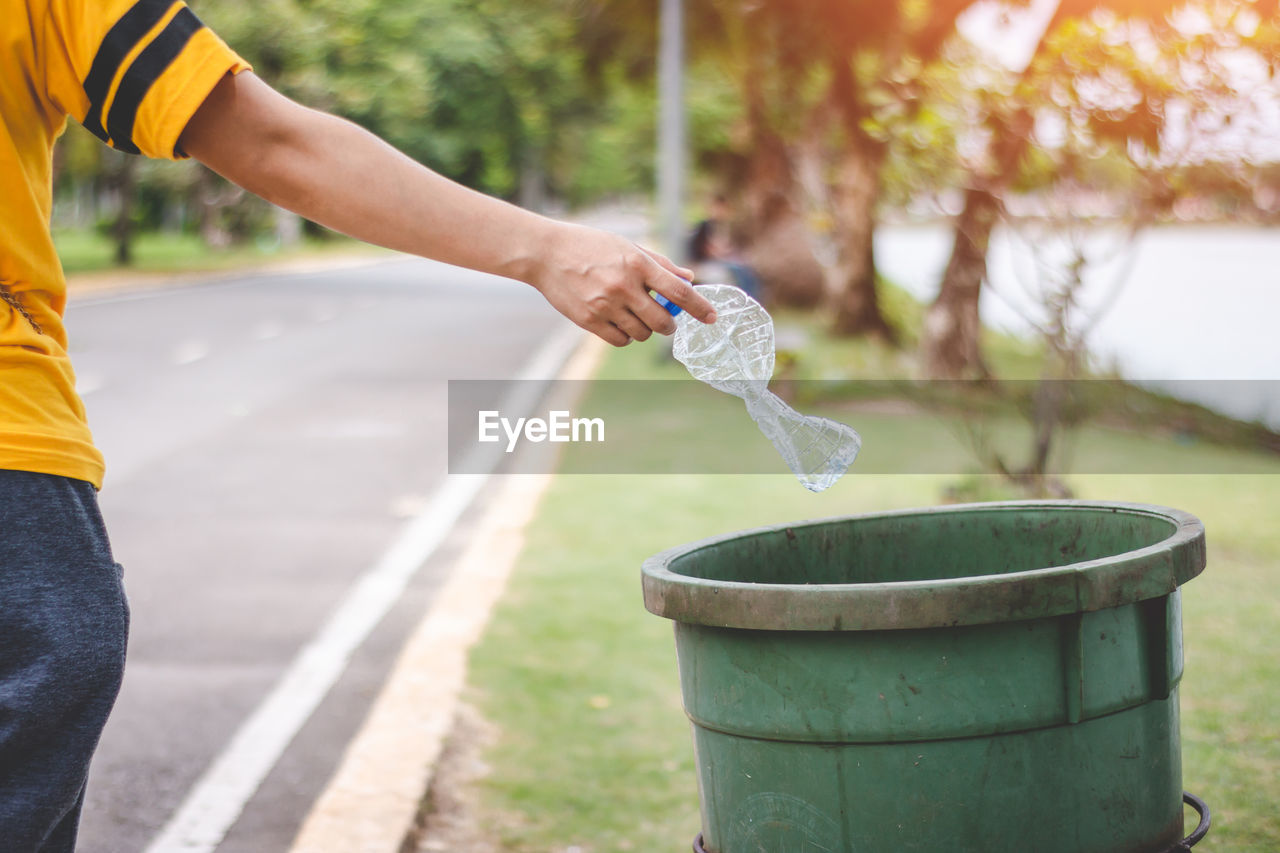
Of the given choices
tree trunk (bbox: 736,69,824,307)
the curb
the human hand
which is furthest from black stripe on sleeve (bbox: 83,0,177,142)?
tree trunk (bbox: 736,69,824,307)

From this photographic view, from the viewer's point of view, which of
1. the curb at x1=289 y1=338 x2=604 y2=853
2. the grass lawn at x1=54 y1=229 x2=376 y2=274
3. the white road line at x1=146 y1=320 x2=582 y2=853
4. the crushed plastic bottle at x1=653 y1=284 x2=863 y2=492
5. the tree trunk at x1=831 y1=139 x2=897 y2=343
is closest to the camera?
the crushed plastic bottle at x1=653 y1=284 x2=863 y2=492

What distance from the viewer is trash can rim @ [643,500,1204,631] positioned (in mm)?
2092

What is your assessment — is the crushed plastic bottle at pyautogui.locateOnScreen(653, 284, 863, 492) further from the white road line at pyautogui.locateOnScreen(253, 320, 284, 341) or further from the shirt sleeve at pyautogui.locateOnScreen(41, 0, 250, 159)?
the white road line at pyautogui.locateOnScreen(253, 320, 284, 341)

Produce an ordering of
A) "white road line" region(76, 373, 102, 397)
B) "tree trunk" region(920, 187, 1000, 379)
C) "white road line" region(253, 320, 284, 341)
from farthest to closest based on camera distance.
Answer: "white road line" region(253, 320, 284, 341), "tree trunk" region(920, 187, 1000, 379), "white road line" region(76, 373, 102, 397)

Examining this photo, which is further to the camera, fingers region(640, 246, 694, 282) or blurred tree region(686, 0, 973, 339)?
blurred tree region(686, 0, 973, 339)

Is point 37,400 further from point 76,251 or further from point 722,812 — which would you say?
point 76,251

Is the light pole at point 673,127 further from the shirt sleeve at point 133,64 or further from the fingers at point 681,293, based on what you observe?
the shirt sleeve at point 133,64

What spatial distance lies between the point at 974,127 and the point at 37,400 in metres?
7.69

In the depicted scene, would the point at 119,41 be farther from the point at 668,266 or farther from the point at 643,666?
the point at 643,666

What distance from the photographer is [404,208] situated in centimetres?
196

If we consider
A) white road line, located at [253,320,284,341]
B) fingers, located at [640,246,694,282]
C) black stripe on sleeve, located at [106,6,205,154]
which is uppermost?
black stripe on sleeve, located at [106,6,205,154]

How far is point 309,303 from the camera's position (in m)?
27.3

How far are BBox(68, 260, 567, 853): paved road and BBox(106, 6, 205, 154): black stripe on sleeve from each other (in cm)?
248

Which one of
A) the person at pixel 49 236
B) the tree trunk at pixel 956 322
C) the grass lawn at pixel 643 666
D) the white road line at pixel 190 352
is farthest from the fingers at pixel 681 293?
the white road line at pixel 190 352
